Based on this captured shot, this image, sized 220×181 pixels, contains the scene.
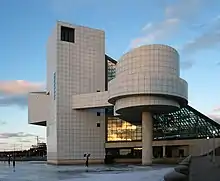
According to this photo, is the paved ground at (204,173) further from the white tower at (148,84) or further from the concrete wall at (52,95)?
the concrete wall at (52,95)

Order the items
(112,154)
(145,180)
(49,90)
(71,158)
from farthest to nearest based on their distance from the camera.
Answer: (112,154) → (49,90) → (71,158) → (145,180)

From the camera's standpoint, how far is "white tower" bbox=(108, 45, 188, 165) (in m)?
55.5

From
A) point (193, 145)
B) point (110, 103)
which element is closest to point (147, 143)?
point (110, 103)

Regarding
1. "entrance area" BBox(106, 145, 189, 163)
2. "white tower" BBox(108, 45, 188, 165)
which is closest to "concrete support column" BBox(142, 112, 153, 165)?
"white tower" BBox(108, 45, 188, 165)

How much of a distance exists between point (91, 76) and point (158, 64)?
21570 mm

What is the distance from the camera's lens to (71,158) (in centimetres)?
7238

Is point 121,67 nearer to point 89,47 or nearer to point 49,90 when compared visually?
point 89,47

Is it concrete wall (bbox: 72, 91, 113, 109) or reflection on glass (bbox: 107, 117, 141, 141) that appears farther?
reflection on glass (bbox: 107, 117, 141, 141)

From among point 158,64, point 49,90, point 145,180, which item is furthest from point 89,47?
point 145,180

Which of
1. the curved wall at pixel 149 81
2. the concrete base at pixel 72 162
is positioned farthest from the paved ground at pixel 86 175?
the concrete base at pixel 72 162

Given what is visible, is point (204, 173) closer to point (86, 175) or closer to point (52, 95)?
point (86, 175)

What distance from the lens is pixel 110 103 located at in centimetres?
6494

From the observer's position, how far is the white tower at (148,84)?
5547 centimetres

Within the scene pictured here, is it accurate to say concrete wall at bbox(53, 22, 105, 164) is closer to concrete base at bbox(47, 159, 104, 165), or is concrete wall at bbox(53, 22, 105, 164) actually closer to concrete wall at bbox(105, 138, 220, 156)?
concrete base at bbox(47, 159, 104, 165)
